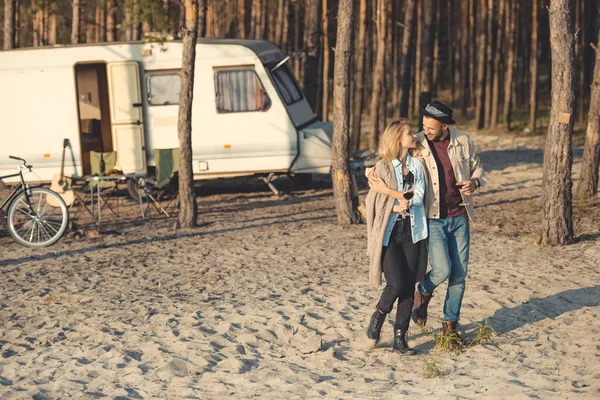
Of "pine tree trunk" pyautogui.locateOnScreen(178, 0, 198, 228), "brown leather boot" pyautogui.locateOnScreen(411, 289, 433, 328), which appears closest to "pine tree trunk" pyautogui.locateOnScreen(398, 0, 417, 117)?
"pine tree trunk" pyautogui.locateOnScreen(178, 0, 198, 228)

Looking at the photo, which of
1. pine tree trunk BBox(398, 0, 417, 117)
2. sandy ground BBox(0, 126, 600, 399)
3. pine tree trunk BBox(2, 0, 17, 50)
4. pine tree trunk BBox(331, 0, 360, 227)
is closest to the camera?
sandy ground BBox(0, 126, 600, 399)

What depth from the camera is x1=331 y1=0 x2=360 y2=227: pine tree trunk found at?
12.2 metres

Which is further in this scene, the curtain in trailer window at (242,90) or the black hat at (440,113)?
the curtain in trailer window at (242,90)

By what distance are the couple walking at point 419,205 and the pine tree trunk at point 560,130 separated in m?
4.11

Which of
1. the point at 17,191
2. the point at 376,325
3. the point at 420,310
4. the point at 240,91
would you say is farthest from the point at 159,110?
the point at 376,325

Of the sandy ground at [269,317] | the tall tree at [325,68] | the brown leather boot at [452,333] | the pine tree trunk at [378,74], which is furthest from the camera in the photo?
the tall tree at [325,68]

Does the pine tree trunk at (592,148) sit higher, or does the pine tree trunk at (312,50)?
the pine tree trunk at (312,50)

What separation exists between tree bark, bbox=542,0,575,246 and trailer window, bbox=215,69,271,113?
5531mm

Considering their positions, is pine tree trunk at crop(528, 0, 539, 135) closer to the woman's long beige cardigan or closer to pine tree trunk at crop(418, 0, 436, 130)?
pine tree trunk at crop(418, 0, 436, 130)

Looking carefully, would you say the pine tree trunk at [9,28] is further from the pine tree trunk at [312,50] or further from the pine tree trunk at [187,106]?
the pine tree trunk at [187,106]

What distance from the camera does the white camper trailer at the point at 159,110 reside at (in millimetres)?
14867

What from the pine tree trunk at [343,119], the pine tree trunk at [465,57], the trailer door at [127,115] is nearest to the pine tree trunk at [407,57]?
the trailer door at [127,115]

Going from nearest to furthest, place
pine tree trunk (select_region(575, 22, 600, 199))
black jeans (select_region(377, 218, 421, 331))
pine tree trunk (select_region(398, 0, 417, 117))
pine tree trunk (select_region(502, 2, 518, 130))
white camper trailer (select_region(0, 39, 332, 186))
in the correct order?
black jeans (select_region(377, 218, 421, 331))
pine tree trunk (select_region(575, 22, 600, 199))
white camper trailer (select_region(0, 39, 332, 186))
pine tree trunk (select_region(398, 0, 417, 117))
pine tree trunk (select_region(502, 2, 518, 130))

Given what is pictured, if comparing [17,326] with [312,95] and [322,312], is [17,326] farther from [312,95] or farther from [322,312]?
[312,95]
